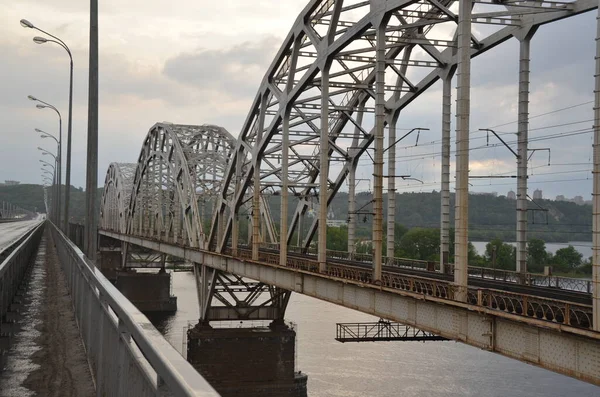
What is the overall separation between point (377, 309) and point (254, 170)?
64.7ft

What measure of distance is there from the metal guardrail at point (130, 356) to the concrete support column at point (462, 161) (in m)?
Result: 12.7

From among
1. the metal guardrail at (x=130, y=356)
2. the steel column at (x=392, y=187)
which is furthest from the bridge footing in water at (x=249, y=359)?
the metal guardrail at (x=130, y=356)

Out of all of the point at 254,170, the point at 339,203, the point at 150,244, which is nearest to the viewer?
the point at 254,170

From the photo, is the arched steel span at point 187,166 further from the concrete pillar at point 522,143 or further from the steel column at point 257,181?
the concrete pillar at point 522,143

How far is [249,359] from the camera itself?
43.6m

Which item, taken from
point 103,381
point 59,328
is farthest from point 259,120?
point 103,381

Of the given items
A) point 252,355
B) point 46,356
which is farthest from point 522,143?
point 252,355

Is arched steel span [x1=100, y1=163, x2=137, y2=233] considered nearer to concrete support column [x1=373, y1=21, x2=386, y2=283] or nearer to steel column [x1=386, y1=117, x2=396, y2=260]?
steel column [x1=386, y1=117, x2=396, y2=260]

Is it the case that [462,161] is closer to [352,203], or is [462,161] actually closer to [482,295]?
[482,295]

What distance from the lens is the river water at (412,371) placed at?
1630 inches

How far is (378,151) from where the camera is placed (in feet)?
84.9

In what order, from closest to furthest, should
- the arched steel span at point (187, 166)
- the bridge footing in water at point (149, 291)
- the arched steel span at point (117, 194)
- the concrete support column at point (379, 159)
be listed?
the concrete support column at point (379, 159) → the arched steel span at point (187, 166) → the bridge footing in water at point (149, 291) → the arched steel span at point (117, 194)

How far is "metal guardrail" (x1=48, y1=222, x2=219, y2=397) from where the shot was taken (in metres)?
3.49

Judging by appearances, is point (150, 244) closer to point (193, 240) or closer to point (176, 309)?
point (176, 309)
